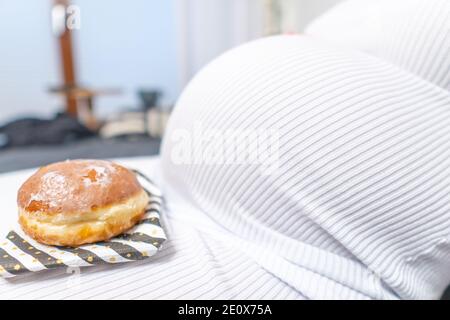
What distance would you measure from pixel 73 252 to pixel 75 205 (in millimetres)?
53

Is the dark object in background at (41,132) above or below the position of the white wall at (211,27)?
below

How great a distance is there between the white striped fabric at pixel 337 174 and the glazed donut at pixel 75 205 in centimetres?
14

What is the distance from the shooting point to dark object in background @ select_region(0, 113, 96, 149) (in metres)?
1.35

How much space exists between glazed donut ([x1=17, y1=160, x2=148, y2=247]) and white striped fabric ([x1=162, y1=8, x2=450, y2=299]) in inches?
5.7

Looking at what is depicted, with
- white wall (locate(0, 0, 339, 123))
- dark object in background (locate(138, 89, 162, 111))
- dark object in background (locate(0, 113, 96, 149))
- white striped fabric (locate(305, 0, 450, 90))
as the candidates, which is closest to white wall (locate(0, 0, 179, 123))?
white wall (locate(0, 0, 339, 123))

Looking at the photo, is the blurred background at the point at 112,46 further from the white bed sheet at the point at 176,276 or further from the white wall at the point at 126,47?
the white bed sheet at the point at 176,276

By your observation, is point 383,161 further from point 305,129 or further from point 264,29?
point 264,29

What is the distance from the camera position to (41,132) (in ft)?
4.53

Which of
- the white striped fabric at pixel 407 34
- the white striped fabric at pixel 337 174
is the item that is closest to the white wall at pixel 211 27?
the white striped fabric at pixel 407 34

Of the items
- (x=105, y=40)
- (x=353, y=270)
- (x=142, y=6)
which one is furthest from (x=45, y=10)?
(x=353, y=270)

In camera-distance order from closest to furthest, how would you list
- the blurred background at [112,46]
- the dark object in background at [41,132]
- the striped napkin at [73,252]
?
the striped napkin at [73,252]
the dark object in background at [41,132]
the blurred background at [112,46]

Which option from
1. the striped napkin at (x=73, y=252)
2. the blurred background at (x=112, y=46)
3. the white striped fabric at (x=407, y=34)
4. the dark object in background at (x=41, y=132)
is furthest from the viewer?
the blurred background at (x=112, y=46)

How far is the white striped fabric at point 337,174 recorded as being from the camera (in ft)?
1.41

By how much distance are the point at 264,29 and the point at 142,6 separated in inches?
30.0
